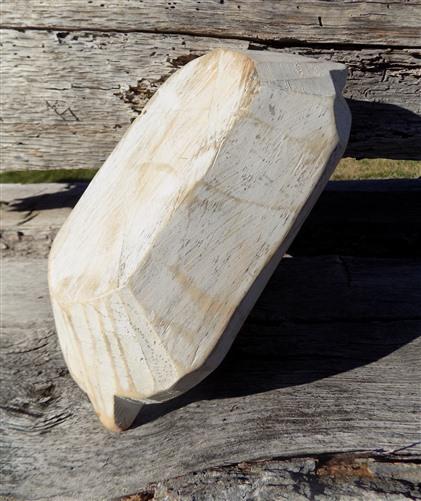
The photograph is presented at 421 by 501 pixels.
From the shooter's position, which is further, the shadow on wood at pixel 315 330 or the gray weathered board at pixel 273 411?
the shadow on wood at pixel 315 330

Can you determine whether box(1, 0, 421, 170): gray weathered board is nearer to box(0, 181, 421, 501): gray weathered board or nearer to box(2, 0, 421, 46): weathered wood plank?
box(2, 0, 421, 46): weathered wood plank

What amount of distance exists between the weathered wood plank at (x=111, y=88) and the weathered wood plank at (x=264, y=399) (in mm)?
480

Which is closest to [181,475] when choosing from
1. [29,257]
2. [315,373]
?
[315,373]

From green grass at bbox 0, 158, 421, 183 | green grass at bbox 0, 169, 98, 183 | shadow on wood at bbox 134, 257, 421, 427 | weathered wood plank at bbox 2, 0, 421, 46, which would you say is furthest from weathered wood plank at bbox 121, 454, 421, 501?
green grass at bbox 0, 169, 98, 183

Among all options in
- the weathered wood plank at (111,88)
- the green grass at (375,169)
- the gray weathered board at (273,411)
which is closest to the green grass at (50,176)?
the green grass at (375,169)

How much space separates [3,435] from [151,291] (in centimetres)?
72

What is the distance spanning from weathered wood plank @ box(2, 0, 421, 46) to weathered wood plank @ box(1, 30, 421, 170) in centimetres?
3

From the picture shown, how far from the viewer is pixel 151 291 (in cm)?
132

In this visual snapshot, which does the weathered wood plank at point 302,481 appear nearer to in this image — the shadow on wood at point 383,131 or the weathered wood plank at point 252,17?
Answer: the shadow on wood at point 383,131

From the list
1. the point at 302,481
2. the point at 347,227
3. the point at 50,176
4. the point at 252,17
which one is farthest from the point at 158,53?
the point at 50,176

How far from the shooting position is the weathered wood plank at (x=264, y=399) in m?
1.54

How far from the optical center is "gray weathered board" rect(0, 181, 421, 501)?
1480 mm

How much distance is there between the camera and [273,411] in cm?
→ 161

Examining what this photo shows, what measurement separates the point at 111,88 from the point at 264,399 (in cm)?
106
